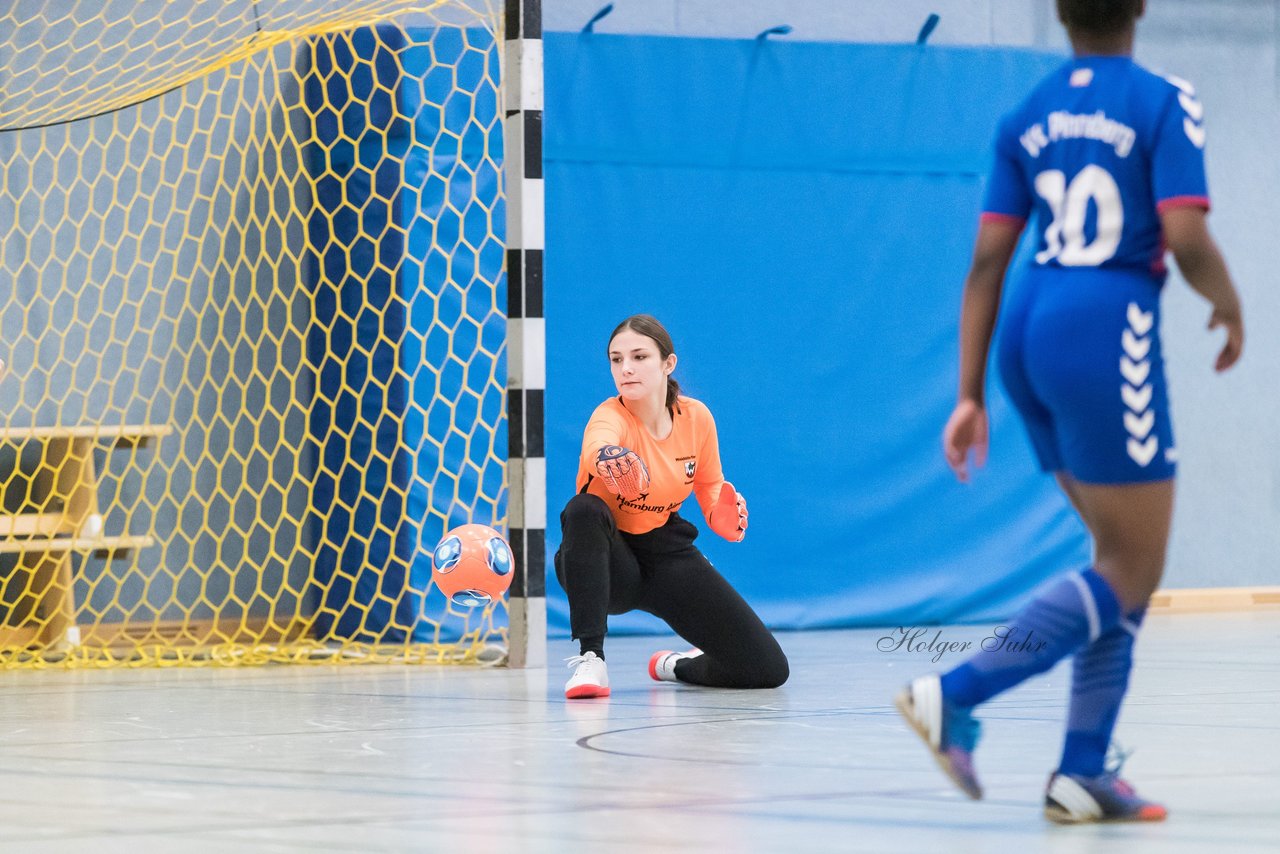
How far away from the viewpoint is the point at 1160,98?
2104 millimetres

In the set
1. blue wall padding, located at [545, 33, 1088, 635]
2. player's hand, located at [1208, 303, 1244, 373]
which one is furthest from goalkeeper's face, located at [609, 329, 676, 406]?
blue wall padding, located at [545, 33, 1088, 635]

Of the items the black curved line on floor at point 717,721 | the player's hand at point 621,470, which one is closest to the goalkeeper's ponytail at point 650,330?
the player's hand at point 621,470

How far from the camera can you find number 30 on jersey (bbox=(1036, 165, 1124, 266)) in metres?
2.13

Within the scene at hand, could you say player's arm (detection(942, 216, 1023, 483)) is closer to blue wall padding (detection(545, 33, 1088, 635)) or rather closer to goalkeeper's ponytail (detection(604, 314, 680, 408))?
goalkeeper's ponytail (detection(604, 314, 680, 408))

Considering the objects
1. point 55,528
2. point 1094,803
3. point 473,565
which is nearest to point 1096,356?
point 1094,803

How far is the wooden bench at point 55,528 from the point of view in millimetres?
5520

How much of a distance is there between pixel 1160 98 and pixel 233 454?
452 cm

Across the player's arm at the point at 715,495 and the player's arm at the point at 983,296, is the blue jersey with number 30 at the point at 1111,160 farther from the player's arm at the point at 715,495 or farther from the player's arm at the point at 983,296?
the player's arm at the point at 715,495

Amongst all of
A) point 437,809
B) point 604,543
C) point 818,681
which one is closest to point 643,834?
point 437,809

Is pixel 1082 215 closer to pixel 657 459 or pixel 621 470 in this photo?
pixel 621 470

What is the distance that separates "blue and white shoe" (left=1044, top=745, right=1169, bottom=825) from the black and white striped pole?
2680 millimetres

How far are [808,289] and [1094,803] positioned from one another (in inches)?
177

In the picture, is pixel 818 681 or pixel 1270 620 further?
pixel 1270 620

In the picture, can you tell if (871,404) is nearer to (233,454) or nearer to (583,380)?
(583,380)
